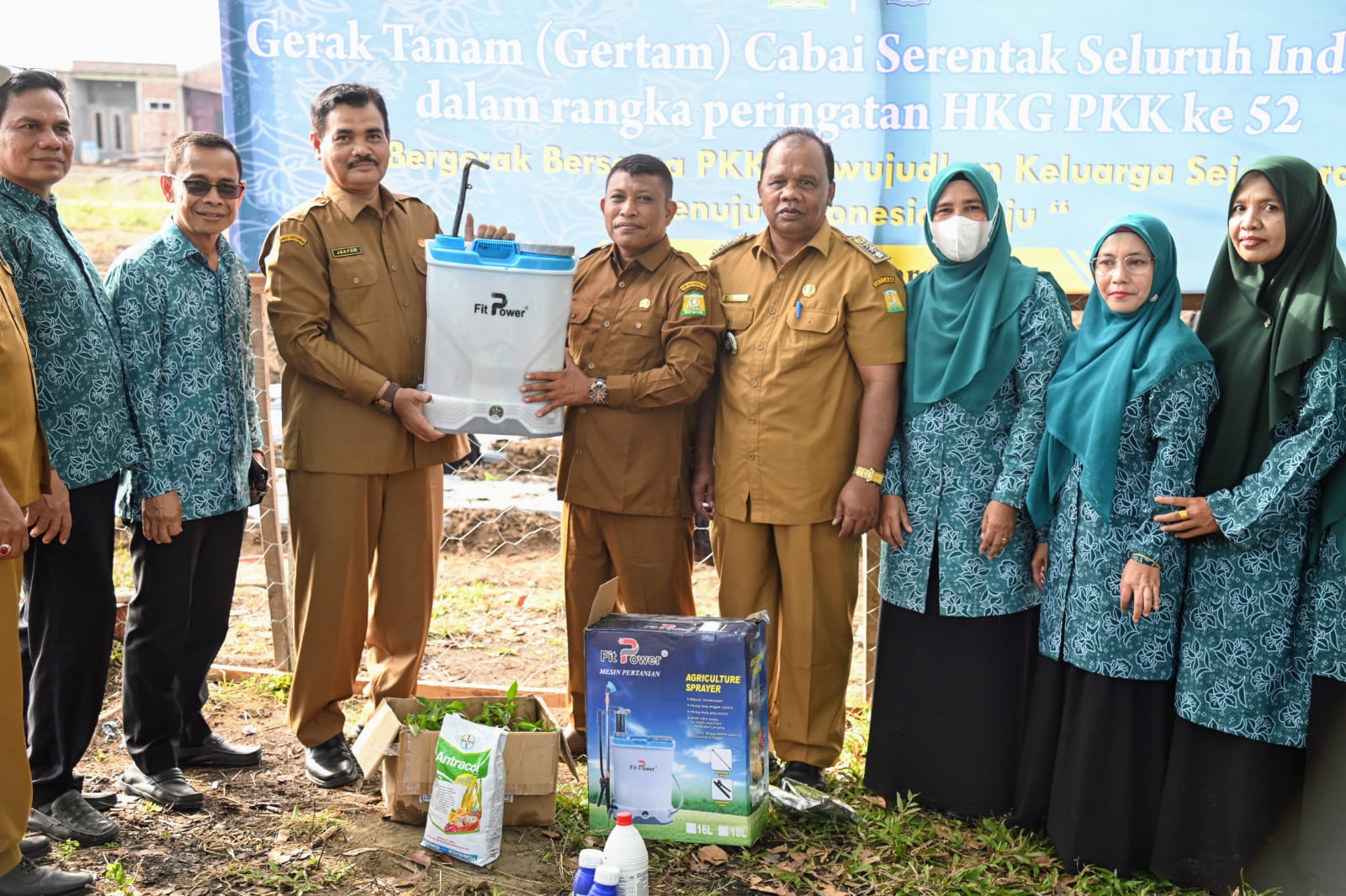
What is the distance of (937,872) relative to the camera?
299cm

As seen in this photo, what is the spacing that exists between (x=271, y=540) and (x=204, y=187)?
5.56 ft

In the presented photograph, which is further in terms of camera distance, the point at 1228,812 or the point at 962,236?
the point at 962,236

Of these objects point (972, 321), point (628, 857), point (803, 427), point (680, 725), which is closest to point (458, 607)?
point (680, 725)

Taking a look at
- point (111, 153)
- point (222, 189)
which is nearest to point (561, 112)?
point (222, 189)

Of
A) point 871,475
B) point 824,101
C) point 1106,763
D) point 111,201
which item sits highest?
point 111,201

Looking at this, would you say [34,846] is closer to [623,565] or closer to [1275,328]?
[623,565]

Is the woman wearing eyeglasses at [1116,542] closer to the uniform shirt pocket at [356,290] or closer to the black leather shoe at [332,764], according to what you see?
the uniform shirt pocket at [356,290]

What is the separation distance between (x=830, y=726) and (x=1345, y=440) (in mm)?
1574

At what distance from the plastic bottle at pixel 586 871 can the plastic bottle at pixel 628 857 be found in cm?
2

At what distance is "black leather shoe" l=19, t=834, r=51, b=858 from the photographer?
9.30 feet

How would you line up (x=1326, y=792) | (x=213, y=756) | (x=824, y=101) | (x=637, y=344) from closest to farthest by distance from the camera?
(x=1326, y=792) → (x=637, y=344) → (x=213, y=756) → (x=824, y=101)

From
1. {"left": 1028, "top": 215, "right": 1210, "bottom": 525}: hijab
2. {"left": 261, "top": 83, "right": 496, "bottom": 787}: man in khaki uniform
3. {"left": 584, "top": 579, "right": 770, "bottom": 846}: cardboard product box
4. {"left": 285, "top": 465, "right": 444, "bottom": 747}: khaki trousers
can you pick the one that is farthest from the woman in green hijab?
{"left": 285, "top": 465, "right": 444, "bottom": 747}: khaki trousers

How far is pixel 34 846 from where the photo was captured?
285 centimetres

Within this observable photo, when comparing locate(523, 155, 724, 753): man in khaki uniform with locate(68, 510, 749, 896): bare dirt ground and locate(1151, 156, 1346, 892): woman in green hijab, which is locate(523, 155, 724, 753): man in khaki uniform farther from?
locate(1151, 156, 1346, 892): woman in green hijab
